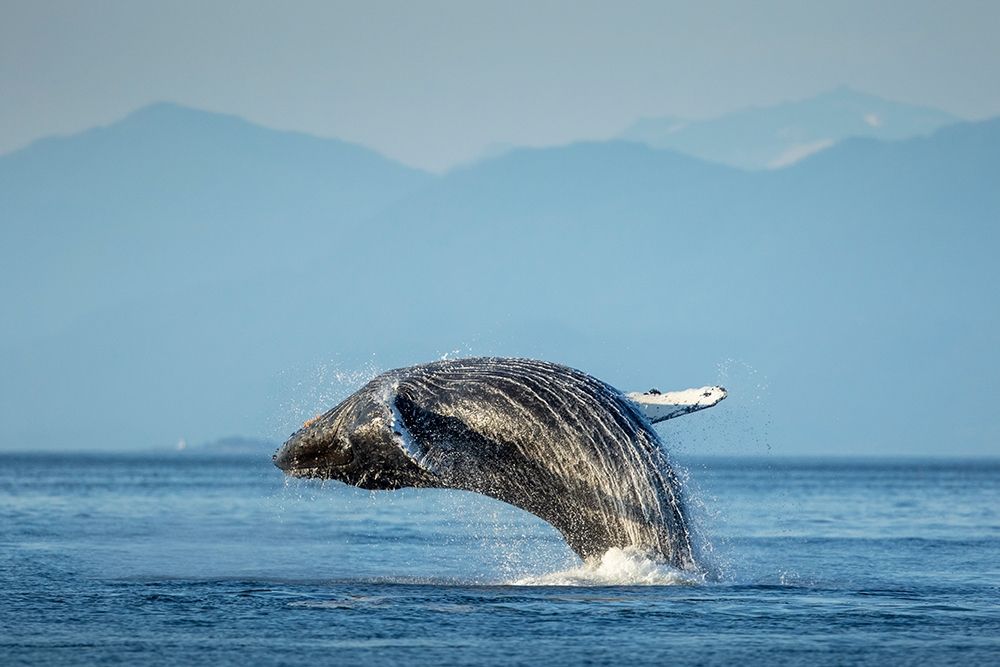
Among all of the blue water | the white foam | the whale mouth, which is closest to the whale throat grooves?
the white foam

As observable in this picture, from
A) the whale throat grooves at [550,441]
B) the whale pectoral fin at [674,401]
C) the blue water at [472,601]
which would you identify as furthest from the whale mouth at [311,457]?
the whale pectoral fin at [674,401]

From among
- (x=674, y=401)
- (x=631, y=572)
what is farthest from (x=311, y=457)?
(x=674, y=401)

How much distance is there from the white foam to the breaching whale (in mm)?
126

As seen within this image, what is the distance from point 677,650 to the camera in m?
13.8

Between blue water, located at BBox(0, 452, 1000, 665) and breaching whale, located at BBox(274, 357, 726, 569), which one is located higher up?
breaching whale, located at BBox(274, 357, 726, 569)

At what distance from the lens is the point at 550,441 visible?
16.9 m

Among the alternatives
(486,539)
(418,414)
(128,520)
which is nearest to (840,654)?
(418,414)

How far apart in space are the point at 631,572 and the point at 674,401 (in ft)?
6.76

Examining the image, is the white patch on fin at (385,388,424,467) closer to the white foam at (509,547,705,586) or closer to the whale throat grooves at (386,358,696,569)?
the whale throat grooves at (386,358,696,569)

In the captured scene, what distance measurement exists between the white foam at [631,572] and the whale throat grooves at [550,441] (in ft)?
0.64

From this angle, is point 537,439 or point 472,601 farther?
point 472,601

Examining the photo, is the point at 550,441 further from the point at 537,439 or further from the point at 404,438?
the point at 404,438

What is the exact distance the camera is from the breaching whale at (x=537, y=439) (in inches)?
663

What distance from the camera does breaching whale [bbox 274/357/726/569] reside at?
16844 millimetres
